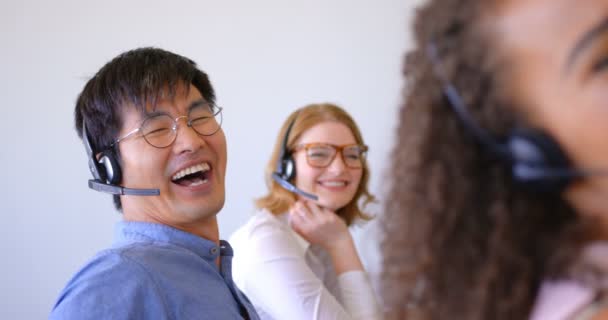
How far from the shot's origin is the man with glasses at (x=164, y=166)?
3.71 feet

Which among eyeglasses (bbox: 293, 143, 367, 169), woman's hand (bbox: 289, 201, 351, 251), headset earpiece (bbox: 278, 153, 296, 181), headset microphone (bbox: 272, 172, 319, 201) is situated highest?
eyeglasses (bbox: 293, 143, 367, 169)

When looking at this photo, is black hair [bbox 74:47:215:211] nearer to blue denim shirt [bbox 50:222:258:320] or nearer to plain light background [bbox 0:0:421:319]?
blue denim shirt [bbox 50:222:258:320]

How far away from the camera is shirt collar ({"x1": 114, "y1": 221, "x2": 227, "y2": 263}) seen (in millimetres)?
1157

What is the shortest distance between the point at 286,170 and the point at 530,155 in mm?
1476

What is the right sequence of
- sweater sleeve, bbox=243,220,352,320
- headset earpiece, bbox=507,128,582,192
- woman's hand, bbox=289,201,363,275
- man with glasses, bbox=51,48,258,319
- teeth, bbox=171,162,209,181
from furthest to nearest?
woman's hand, bbox=289,201,363,275 < sweater sleeve, bbox=243,220,352,320 < teeth, bbox=171,162,209,181 < man with glasses, bbox=51,48,258,319 < headset earpiece, bbox=507,128,582,192

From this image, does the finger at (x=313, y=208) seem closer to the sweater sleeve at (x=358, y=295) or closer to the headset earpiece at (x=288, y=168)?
the headset earpiece at (x=288, y=168)

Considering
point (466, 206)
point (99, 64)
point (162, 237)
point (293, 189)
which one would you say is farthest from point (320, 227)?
point (99, 64)

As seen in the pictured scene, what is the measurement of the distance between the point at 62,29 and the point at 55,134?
18.8 inches

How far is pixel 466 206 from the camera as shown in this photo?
51 centimetres

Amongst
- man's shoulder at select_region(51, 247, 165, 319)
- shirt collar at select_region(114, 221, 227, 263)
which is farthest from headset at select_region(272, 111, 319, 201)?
man's shoulder at select_region(51, 247, 165, 319)

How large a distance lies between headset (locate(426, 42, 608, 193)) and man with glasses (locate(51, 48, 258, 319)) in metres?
0.71

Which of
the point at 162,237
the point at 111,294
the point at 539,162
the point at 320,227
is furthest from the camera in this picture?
the point at 320,227

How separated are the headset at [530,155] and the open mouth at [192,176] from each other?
2.74 ft

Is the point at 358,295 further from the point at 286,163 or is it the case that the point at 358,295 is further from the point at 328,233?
the point at 286,163
